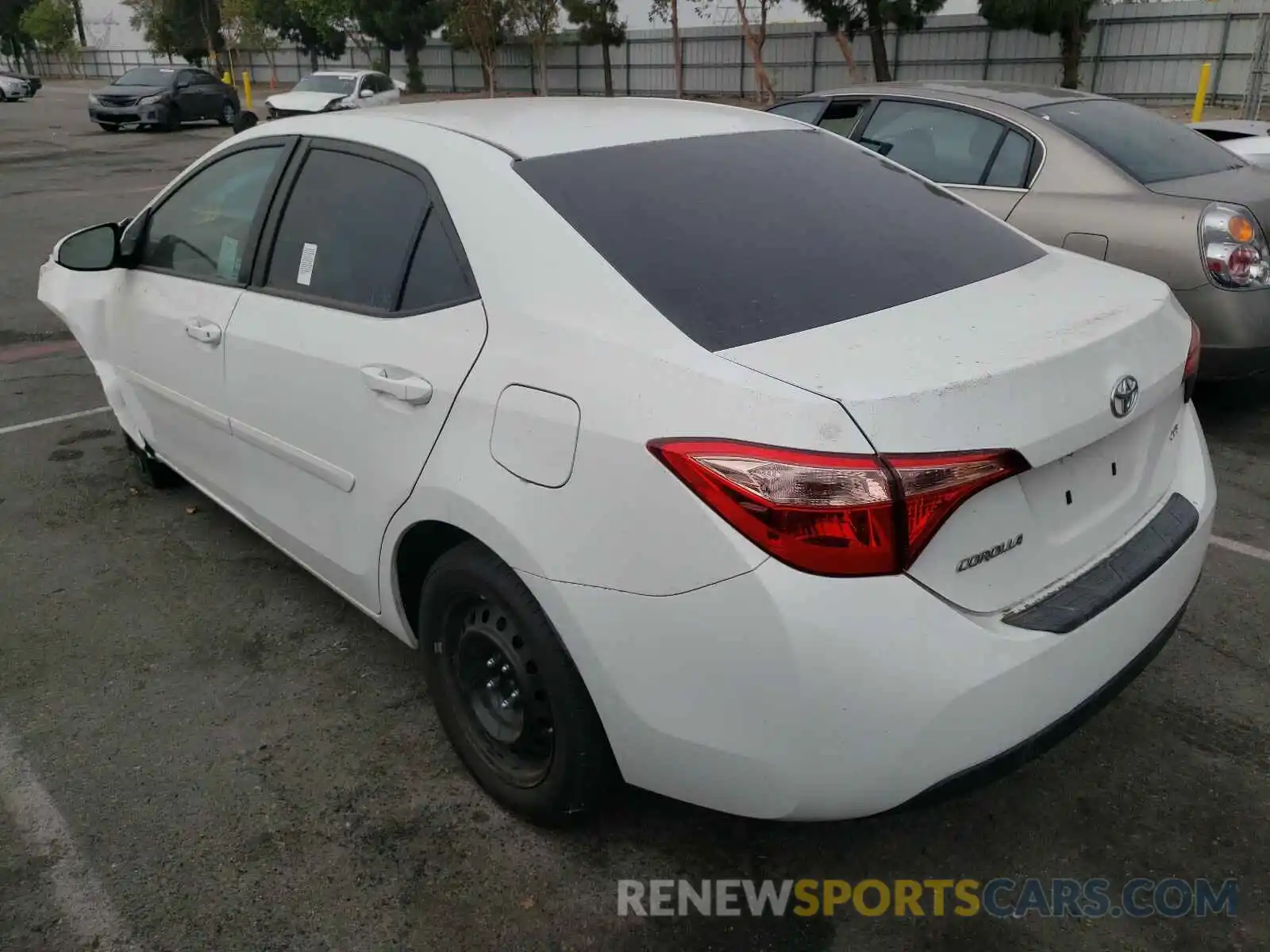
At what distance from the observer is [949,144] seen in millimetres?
5695

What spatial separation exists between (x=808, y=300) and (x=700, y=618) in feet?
2.54

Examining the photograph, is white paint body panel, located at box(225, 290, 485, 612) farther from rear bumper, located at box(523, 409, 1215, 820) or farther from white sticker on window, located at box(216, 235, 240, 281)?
rear bumper, located at box(523, 409, 1215, 820)

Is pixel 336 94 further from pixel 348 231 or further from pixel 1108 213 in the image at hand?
pixel 348 231

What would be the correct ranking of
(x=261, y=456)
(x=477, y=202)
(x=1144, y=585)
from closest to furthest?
(x=1144, y=585) → (x=477, y=202) → (x=261, y=456)

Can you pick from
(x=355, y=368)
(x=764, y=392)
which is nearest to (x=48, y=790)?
(x=355, y=368)

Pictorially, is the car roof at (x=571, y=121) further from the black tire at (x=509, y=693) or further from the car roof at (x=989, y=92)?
the car roof at (x=989, y=92)

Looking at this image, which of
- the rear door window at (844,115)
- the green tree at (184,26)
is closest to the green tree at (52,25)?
the green tree at (184,26)

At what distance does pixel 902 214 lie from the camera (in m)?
2.78

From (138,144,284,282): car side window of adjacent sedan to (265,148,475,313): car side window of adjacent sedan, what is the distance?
0.85ft

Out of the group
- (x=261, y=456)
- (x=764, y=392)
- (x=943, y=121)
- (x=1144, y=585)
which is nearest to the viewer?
(x=764, y=392)

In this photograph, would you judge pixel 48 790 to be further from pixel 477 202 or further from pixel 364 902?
pixel 477 202

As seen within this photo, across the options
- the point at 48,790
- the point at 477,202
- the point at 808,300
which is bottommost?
the point at 48,790

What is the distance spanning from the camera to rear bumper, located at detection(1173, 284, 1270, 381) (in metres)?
4.64

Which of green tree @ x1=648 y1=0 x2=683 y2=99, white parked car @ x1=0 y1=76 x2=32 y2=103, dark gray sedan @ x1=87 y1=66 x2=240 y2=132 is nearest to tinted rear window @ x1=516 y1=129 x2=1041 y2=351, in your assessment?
dark gray sedan @ x1=87 y1=66 x2=240 y2=132
